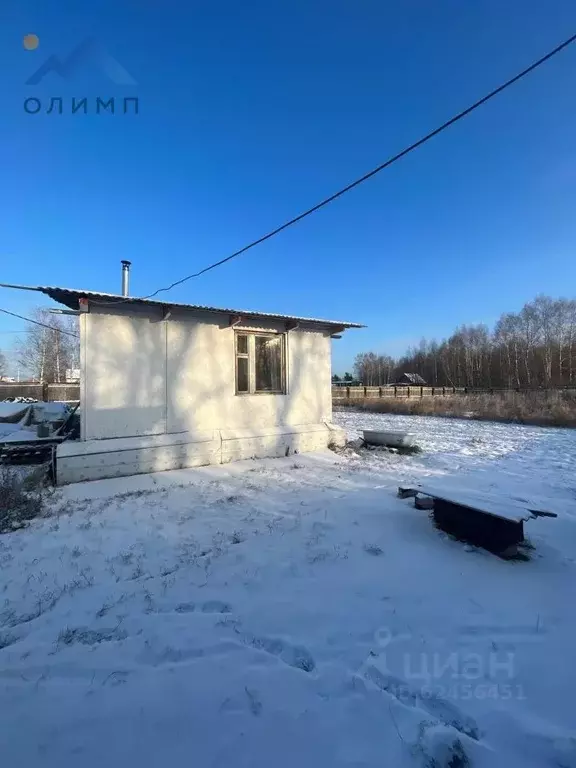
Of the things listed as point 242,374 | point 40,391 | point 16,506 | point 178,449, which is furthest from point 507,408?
point 40,391

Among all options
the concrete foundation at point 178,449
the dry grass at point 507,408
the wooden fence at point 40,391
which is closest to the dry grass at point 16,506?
the concrete foundation at point 178,449

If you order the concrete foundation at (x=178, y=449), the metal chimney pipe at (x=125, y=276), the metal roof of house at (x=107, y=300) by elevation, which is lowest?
the concrete foundation at (x=178, y=449)

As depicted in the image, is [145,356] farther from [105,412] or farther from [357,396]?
[357,396]

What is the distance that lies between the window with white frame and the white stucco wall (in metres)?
0.15

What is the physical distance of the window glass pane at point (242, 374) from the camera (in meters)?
7.54

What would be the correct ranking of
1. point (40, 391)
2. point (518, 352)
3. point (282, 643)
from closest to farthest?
point (282, 643) < point (40, 391) < point (518, 352)

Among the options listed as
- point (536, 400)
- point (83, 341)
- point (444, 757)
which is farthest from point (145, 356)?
point (536, 400)

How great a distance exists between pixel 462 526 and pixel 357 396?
868 inches

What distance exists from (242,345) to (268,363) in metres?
0.78

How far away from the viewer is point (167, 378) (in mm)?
6664

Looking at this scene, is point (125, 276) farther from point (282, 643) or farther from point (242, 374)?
point (282, 643)

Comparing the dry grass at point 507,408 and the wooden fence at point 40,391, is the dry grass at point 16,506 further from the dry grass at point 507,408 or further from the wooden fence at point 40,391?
the dry grass at point 507,408

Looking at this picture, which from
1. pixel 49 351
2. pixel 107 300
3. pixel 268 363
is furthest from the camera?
pixel 49 351

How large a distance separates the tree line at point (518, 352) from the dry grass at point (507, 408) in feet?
54.1
